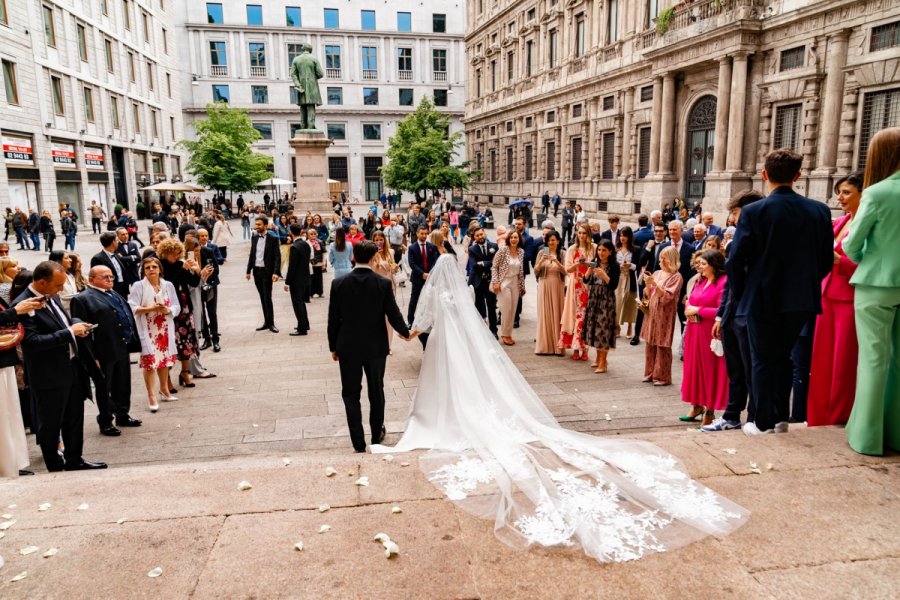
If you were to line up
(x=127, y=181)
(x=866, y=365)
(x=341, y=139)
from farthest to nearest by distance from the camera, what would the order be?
(x=341, y=139)
(x=127, y=181)
(x=866, y=365)

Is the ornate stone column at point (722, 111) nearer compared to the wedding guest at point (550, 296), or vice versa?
the wedding guest at point (550, 296)

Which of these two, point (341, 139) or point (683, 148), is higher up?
point (341, 139)

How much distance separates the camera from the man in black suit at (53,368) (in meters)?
5.08

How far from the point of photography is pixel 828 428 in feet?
15.2

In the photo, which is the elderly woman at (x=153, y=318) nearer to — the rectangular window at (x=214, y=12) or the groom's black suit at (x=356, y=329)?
the groom's black suit at (x=356, y=329)

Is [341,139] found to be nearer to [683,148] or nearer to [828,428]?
[683,148]

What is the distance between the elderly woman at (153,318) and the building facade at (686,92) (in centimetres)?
1838

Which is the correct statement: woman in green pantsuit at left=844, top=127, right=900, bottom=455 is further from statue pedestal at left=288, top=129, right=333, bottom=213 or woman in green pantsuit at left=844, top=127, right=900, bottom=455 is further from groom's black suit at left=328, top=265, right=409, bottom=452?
statue pedestal at left=288, top=129, right=333, bottom=213

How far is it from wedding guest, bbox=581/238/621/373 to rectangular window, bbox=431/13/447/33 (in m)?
60.8

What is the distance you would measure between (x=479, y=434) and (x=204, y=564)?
8.03 feet

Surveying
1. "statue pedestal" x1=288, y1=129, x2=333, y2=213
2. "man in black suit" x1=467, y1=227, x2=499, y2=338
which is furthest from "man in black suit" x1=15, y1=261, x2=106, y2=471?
"statue pedestal" x1=288, y1=129, x2=333, y2=213

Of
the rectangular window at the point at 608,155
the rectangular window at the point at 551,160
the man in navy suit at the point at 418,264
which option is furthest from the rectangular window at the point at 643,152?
the man in navy suit at the point at 418,264

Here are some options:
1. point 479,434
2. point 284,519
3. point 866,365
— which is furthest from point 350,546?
point 866,365

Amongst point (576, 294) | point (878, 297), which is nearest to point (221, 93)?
point (576, 294)
